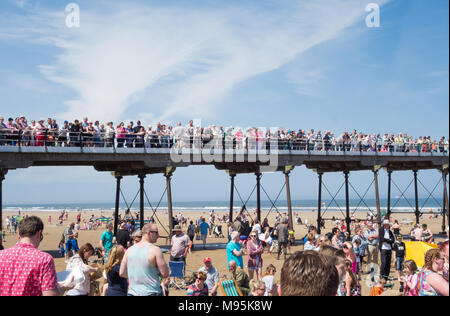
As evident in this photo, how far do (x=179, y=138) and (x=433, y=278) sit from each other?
14.0m

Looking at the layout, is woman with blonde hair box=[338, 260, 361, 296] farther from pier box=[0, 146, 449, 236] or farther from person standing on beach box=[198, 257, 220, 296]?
pier box=[0, 146, 449, 236]

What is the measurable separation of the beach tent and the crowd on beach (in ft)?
27.8

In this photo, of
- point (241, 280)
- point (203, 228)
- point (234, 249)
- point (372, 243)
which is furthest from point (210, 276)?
point (203, 228)

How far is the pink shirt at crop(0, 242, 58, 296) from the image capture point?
3.44m

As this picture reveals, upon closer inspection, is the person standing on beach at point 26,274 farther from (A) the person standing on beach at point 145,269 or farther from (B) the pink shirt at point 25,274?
(A) the person standing on beach at point 145,269

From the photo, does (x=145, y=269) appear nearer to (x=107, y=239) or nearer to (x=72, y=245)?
(x=107, y=239)

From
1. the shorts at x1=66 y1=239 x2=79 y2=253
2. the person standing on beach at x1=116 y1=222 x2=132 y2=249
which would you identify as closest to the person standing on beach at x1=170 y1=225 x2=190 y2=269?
the person standing on beach at x1=116 y1=222 x2=132 y2=249

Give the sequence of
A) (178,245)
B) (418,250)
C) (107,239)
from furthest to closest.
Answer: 1. (107,239)
2. (418,250)
3. (178,245)

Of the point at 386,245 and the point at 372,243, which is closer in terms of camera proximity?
the point at 386,245

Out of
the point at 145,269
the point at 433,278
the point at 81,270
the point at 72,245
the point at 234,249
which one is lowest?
the point at 72,245

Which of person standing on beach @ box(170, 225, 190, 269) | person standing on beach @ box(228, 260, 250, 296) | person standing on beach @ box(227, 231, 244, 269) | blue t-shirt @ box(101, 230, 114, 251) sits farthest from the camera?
blue t-shirt @ box(101, 230, 114, 251)

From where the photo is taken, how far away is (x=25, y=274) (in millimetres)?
3443
